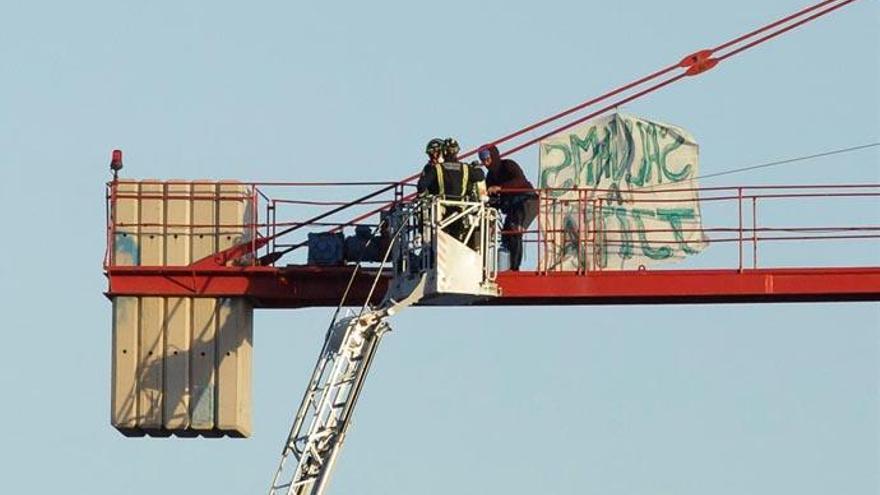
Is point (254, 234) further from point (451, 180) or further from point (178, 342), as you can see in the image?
point (451, 180)

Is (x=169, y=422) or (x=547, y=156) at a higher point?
(x=547, y=156)

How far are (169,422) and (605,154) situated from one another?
7204mm

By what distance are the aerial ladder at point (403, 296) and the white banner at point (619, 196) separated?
2182mm

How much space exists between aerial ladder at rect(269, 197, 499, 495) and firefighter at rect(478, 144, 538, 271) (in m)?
1.38

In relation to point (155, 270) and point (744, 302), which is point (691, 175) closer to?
point (744, 302)

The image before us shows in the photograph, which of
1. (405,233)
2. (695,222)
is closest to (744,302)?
(695,222)

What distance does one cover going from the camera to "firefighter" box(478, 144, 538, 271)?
54.3 metres

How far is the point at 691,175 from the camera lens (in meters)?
55.8

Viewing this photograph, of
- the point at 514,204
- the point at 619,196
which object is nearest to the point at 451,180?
the point at 514,204

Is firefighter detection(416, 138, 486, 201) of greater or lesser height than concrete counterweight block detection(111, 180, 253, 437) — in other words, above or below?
above

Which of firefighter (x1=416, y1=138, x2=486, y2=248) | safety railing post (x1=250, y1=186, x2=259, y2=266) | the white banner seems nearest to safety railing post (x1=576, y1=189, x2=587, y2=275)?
the white banner

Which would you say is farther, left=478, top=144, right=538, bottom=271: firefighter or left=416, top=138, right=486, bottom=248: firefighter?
left=478, top=144, right=538, bottom=271: firefighter

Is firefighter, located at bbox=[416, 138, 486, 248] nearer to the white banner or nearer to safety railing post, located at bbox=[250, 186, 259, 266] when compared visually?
the white banner

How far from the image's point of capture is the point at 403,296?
52.4m
